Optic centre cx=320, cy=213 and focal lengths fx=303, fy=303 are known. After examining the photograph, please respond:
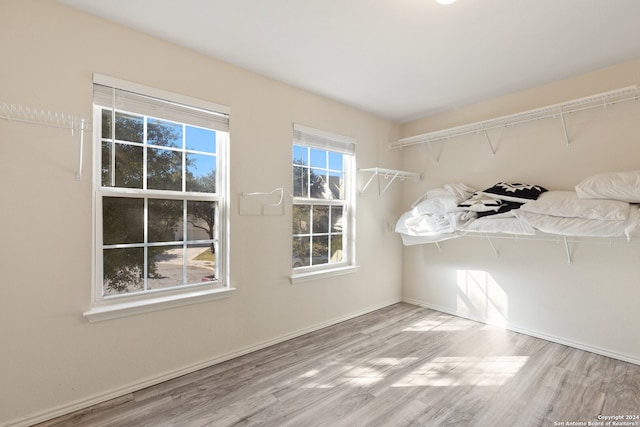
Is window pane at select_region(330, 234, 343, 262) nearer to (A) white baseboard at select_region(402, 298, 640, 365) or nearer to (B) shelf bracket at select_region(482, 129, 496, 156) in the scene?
(A) white baseboard at select_region(402, 298, 640, 365)

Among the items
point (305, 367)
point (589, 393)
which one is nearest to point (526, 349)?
point (589, 393)

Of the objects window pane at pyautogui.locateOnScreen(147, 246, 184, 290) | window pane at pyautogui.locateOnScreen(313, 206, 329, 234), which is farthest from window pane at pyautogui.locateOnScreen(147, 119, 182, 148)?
window pane at pyautogui.locateOnScreen(313, 206, 329, 234)

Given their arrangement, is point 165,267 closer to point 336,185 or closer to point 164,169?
point 164,169

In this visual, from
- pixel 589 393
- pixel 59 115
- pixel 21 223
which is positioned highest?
pixel 59 115

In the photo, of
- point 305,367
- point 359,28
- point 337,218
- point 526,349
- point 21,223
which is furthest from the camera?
point 337,218

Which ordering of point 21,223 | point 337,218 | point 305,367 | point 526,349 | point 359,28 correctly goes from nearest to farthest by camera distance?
point 21,223
point 359,28
point 305,367
point 526,349
point 337,218

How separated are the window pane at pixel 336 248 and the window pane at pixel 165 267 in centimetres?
162

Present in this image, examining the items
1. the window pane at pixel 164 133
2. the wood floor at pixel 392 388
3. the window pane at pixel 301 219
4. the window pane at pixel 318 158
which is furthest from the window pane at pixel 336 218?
the window pane at pixel 164 133

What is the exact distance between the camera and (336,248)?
11.4 feet

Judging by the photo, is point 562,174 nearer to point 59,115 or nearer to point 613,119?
point 613,119

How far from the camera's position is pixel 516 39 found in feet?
6.92

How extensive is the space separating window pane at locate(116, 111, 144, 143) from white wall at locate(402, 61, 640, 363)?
3087 millimetres

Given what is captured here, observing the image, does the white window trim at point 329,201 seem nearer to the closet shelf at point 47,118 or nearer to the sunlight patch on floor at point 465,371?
the sunlight patch on floor at point 465,371

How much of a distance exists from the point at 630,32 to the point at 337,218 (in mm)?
2695
